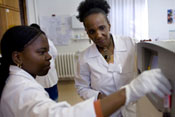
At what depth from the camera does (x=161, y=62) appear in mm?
537

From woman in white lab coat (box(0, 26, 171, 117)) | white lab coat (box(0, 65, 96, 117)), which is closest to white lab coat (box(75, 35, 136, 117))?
woman in white lab coat (box(0, 26, 171, 117))

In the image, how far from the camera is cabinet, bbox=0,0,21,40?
1911 millimetres

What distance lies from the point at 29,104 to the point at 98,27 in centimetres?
61

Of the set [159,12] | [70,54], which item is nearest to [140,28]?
[159,12]

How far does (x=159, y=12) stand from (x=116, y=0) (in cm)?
99

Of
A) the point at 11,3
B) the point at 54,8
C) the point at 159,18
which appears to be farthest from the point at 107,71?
the point at 159,18

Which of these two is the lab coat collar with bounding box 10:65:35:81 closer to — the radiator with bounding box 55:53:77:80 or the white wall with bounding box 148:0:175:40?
the radiator with bounding box 55:53:77:80

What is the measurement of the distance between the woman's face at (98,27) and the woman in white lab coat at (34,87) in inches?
13.7

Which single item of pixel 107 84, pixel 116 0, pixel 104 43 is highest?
pixel 116 0

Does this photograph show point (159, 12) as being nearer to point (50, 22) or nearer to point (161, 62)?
point (50, 22)

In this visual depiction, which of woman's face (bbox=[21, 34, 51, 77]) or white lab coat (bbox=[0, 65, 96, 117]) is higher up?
woman's face (bbox=[21, 34, 51, 77])

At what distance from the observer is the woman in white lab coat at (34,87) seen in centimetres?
48

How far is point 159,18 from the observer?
3.26m

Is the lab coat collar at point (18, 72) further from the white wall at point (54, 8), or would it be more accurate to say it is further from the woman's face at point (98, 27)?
the white wall at point (54, 8)
